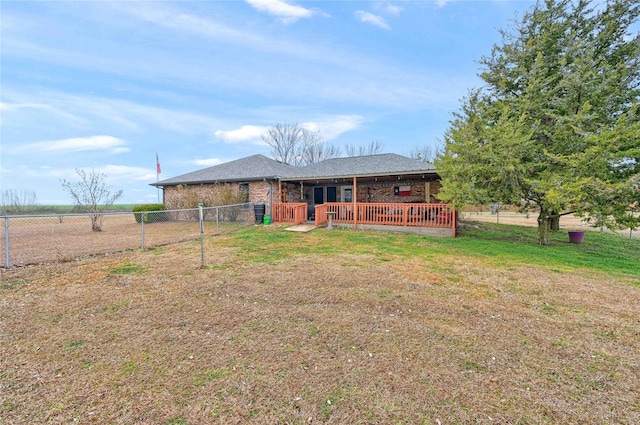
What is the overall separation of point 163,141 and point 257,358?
22645 mm

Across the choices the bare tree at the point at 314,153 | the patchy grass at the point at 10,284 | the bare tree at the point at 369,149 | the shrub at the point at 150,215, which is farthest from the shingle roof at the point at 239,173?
the bare tree at the point at 369,149

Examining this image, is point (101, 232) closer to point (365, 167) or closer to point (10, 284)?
point (10, 284)

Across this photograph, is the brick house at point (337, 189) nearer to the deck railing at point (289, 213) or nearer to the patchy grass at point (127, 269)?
the deck railing at point (289, 213)

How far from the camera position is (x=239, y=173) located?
55.2ft

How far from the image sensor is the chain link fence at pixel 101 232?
6668 mm

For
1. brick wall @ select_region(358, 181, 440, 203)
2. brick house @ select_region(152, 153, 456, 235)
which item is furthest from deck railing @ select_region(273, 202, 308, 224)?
brick wall @ select_region(358, 181, 440, 203)

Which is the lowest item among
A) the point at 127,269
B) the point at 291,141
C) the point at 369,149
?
the point at 127,269

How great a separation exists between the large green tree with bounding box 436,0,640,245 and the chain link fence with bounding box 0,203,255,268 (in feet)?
27.2

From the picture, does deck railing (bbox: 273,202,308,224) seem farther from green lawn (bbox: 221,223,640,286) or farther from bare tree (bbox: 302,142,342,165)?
bare tree (bbox: 302,142,342,165)

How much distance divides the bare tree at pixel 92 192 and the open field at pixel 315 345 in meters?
10.8

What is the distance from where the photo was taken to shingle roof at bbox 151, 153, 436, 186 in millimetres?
13422

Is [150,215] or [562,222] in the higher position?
[150,215]

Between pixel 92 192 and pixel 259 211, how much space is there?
8981 millimetres

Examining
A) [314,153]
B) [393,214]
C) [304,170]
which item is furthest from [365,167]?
[314,153]
